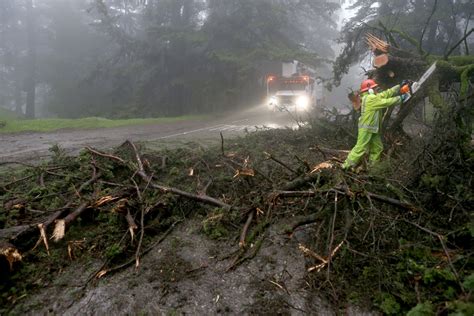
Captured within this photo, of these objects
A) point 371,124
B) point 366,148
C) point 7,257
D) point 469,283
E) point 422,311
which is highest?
point 371,124

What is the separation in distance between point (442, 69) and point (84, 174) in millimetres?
7000

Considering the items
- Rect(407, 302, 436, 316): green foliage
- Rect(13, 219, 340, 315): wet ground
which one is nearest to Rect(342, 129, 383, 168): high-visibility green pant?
Rect(13, 219, 340, 315): wet ground

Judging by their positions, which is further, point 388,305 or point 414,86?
point 414,86

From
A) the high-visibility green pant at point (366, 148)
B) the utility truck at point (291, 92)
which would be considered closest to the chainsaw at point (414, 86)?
the high-visibility green pant at point (366, 148)

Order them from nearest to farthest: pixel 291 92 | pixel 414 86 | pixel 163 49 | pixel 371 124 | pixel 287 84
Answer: pixel 371 124, pixel 414 86, pixel 291 92, pixel 287 84, pixel 163 49

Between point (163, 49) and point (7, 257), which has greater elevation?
point (163, 49)

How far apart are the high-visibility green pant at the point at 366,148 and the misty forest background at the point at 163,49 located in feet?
37.2

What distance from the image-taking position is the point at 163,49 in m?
23.6

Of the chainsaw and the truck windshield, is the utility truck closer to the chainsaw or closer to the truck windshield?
the truck windshield

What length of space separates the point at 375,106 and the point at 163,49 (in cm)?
2033

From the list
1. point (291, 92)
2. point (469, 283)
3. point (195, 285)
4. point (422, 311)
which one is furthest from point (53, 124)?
point (469, 283)

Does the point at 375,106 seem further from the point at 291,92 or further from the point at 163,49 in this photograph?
the point at 163,49

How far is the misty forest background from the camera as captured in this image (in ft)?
70.6

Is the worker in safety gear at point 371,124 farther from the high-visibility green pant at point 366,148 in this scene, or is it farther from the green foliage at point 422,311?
the green foliage at point 422,311
